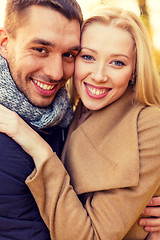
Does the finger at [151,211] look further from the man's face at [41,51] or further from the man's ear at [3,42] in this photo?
the man's ear at [3,42]

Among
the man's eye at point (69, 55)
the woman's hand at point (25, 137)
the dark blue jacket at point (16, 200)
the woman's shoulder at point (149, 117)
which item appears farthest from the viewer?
the man's eye at point (69, 55)

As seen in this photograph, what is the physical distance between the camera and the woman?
1.95 meters

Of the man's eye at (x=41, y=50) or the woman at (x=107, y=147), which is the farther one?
the man's eye at (x=41, y=50)

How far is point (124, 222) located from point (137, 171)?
32cm

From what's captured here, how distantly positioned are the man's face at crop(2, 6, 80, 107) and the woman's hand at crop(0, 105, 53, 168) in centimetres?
42

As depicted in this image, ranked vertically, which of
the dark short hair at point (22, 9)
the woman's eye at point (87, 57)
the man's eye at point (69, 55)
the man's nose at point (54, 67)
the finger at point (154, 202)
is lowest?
the finger at point (154, 202)

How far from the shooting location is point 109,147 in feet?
7.21

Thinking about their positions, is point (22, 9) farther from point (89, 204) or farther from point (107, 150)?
point (89, 204)

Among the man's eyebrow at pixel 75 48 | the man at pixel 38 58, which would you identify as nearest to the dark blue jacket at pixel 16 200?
the man at pixel 38 58

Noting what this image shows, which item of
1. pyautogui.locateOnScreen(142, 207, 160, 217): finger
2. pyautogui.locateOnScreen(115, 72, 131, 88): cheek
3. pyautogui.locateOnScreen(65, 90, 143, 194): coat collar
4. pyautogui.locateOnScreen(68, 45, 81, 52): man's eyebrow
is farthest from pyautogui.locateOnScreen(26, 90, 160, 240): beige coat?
pyautogui.locateOnScreen(68, 45, 81, 52): man's eyebrow

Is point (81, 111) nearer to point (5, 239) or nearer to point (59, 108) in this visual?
point (59, 108)

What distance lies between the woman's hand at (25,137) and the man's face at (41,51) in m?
0.42

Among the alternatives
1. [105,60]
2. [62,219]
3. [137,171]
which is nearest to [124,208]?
[137,171]

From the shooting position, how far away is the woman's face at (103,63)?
2.32 meters
